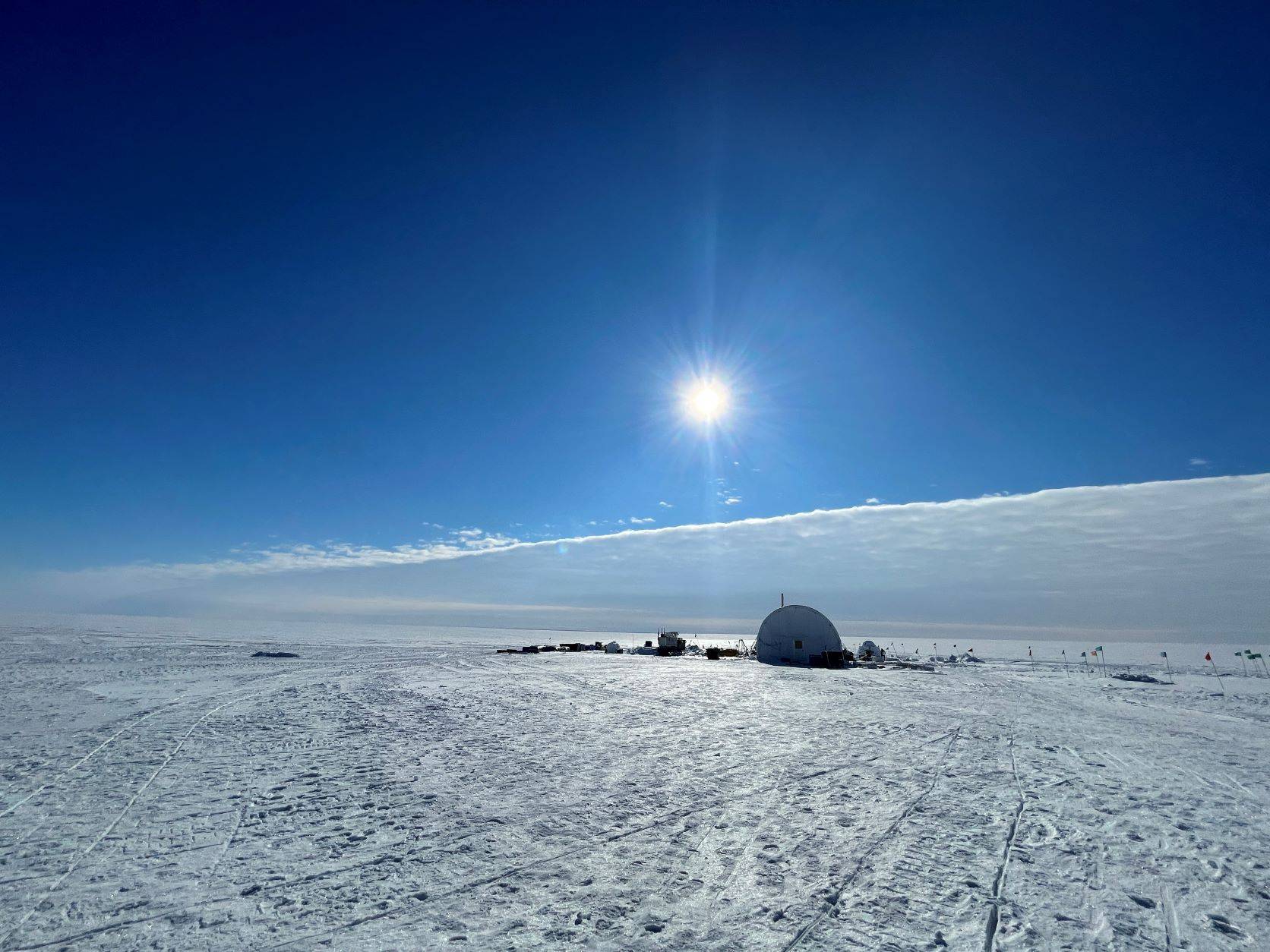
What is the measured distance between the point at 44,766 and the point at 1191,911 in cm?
1652

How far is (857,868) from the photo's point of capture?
6508mm

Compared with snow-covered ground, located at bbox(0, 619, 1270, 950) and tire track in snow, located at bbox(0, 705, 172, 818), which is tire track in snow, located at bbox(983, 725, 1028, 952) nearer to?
snow-covered ground, located at bbox(0, 619, 1270, 950)

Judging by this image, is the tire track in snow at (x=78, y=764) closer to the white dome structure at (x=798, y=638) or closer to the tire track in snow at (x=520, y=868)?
the tire track in snow at (x=520, y=868)

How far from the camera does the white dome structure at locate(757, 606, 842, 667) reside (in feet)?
144

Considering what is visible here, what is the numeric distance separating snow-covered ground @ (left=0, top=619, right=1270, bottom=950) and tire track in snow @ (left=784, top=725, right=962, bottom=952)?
0.05m

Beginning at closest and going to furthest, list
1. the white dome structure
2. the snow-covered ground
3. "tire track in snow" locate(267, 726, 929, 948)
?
"tire track in snow" locate(267, 726, 929, 948) < the snow-covered ground < the white dome structure

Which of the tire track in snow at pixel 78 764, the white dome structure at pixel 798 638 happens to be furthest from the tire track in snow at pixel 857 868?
the white dome structure at pixel 798 638

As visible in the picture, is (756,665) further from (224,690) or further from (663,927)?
(663,927)

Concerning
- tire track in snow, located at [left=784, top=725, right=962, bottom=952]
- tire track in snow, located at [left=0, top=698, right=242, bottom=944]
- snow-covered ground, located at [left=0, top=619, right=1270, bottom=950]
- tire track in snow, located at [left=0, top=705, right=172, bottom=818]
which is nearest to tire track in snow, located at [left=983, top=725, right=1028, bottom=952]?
snow-covered ground, located at [left=0, top=619, right=1270, bottom=950]

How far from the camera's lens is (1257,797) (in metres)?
9.63

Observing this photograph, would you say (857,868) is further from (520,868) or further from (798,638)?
(798,638)

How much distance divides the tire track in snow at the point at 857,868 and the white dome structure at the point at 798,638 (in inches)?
1358

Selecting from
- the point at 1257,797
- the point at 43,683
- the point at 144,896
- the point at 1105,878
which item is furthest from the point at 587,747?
the point at 43,683

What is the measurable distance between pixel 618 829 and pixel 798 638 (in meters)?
39.7
